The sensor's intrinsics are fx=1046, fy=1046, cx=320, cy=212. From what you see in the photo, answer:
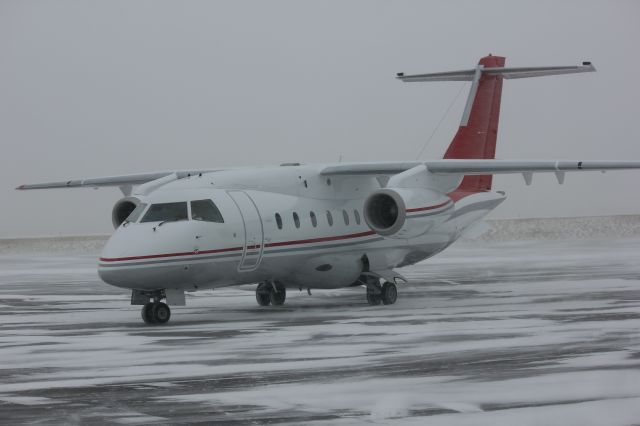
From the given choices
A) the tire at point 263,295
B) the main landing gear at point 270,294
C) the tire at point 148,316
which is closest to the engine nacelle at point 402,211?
the main landing gear at point 270,294

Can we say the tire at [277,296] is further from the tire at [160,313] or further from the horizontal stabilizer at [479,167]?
the tire at [160,313]

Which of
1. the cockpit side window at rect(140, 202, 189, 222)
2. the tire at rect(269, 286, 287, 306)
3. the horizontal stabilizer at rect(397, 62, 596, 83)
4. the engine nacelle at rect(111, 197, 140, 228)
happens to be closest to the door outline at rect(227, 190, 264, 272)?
the cockpit side window at rect(140, 202, 189, 222)

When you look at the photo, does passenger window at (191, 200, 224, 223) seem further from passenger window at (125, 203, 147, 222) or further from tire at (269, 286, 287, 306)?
tire at (269, 286, 287, 306)

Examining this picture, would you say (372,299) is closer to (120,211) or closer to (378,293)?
(378,293)

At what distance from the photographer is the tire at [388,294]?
1912 cm

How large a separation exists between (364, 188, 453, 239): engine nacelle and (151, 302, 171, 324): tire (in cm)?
391

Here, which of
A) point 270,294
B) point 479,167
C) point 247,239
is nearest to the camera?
point 247,239

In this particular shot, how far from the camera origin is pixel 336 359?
11.6m

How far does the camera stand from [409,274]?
27875 mm

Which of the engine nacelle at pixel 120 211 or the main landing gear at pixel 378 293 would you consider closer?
the engine nacelle at pixel 120 211

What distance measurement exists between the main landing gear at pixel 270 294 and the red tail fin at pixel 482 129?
15.7 feet

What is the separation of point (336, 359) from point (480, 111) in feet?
40.0

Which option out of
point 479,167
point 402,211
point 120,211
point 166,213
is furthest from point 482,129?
point 166,213

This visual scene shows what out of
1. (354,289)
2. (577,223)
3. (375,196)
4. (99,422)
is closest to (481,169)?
(375,196)
